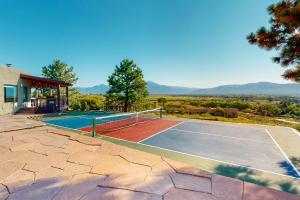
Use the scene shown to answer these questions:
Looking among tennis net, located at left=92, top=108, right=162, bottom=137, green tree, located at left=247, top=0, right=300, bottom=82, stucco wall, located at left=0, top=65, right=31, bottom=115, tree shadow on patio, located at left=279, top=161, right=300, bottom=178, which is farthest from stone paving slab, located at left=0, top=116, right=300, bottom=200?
stucco wall, located at left=0, top=65, right=31, bottom=115

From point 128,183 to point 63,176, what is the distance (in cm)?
143

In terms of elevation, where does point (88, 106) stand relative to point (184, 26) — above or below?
below

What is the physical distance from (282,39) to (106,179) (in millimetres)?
6368

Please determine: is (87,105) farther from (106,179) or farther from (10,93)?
(106,179)

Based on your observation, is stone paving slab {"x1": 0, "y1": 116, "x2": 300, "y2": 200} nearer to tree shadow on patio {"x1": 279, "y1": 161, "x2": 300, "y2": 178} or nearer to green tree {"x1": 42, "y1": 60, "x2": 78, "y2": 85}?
tree shadow on patio {"x1": 279, "y1": 161, "x2": 300, "y2": 178}

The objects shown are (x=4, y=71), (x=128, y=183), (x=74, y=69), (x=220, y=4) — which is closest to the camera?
(x=128, y=183)

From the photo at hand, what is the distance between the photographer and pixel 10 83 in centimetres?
1280

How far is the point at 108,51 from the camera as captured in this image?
88.7 feet

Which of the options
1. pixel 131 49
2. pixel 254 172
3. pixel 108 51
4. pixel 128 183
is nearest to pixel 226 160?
pixel 254 172

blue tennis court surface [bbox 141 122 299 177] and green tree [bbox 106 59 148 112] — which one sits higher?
green tree [bbox 106 59 148 112]

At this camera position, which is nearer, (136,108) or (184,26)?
(184,26)

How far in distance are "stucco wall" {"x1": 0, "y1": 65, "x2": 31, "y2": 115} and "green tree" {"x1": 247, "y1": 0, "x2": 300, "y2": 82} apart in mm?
16432

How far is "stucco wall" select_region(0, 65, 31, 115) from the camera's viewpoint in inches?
476

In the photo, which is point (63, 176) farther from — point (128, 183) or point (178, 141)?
point (178, 141)
